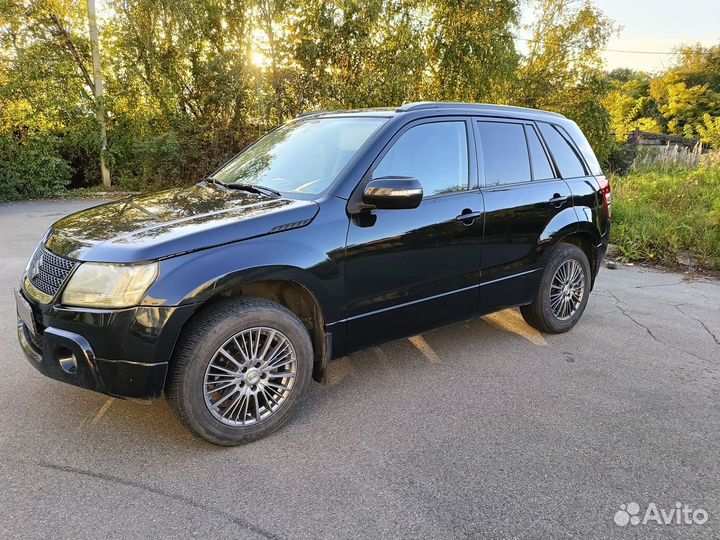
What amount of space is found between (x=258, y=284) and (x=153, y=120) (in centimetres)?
1383

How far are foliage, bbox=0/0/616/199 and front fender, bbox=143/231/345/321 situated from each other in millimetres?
11559

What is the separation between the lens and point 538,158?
4297 millimetres

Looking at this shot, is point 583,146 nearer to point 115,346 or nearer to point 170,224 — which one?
point 170,224

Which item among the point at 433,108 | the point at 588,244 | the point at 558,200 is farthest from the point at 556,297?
the point at 433,108

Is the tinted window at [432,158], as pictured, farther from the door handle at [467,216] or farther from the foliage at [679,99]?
the foliage at [679,99]

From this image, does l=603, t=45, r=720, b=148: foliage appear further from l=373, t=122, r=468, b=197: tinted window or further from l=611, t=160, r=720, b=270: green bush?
l=373, t=122, r=468, b=197: tinted window

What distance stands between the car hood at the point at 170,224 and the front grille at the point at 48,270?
47mm

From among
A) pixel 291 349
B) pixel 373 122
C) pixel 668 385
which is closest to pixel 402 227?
pixel 373 122

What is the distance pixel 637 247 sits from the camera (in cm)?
778

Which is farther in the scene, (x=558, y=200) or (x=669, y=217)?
(x=669, y=217)

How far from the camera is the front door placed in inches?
126

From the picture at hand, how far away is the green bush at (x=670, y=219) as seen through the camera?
753cm

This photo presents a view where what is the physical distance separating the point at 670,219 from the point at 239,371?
7639 millimetres

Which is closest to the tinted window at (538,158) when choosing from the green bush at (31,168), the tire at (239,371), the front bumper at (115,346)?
the tire at (239,371)
